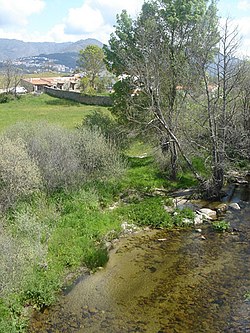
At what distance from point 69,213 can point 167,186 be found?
23.5 ft

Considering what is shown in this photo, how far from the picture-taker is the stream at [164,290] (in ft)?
36.9

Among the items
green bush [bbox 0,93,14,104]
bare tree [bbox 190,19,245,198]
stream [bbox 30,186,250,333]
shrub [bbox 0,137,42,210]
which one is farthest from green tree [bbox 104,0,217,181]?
green bush [bbox 0,93,14,104]

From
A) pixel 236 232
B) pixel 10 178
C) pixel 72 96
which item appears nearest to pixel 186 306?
pixel 236 232

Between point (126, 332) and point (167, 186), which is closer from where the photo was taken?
point (126, 332)

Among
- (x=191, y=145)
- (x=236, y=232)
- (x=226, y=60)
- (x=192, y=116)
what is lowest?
(x=236, y=232)

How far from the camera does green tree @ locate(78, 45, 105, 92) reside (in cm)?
6475

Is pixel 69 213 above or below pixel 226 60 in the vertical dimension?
below

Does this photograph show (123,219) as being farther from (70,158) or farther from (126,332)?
(126,332)

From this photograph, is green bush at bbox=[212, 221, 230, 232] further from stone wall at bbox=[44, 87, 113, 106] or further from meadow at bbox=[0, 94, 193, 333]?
stone wall at bbox=[44, 87, 113, 106]

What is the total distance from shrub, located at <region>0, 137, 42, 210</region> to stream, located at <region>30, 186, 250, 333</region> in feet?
15.7

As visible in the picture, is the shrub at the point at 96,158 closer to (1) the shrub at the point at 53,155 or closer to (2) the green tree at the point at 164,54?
(1) the shrub at the point at 53,155

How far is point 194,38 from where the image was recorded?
896 inches

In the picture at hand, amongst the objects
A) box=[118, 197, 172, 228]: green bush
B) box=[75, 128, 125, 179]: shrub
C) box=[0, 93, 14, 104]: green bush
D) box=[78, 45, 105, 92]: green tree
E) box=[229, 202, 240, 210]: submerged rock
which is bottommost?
box=[229, 202, 240, 210]: submerged rock

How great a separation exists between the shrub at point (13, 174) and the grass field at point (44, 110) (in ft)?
71.1
